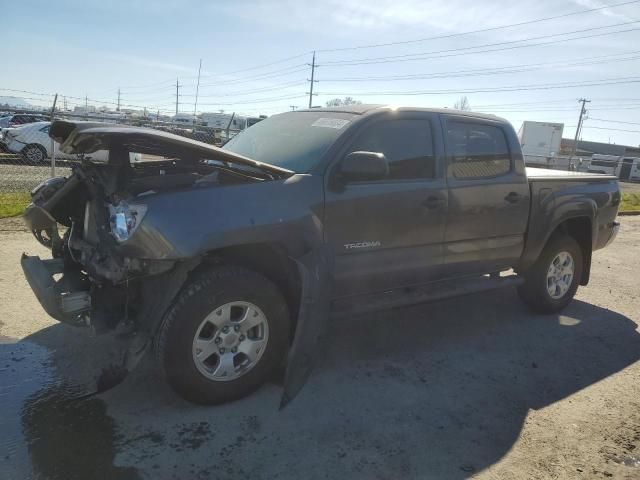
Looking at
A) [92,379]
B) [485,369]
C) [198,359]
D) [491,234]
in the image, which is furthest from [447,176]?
[92,379]

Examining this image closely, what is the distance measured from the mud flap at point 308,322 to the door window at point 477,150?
1.73 m

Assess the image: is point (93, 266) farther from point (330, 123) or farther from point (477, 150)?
point (477, 150)

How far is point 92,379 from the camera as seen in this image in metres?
3.68

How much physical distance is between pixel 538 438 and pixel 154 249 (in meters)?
2.64

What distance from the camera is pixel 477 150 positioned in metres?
4.87

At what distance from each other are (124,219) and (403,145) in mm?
2255

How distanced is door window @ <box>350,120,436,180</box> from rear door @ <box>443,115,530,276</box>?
234mm

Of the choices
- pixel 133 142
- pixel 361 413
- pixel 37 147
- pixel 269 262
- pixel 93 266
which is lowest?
pixel 361 413

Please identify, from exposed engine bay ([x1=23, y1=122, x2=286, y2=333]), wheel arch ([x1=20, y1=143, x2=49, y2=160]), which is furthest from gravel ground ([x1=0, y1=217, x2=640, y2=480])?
wheel arch ([x1=20, y1=143, x2=49, y2=160])

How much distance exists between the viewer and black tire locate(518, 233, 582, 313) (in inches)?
220

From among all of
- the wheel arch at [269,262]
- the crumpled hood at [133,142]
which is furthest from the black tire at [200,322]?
the crumpled hood at [133,142]

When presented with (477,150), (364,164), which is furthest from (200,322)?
(477,150)

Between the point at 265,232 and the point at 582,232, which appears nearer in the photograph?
Answer: the point at 265,232

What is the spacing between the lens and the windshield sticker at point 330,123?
13.4 feet
